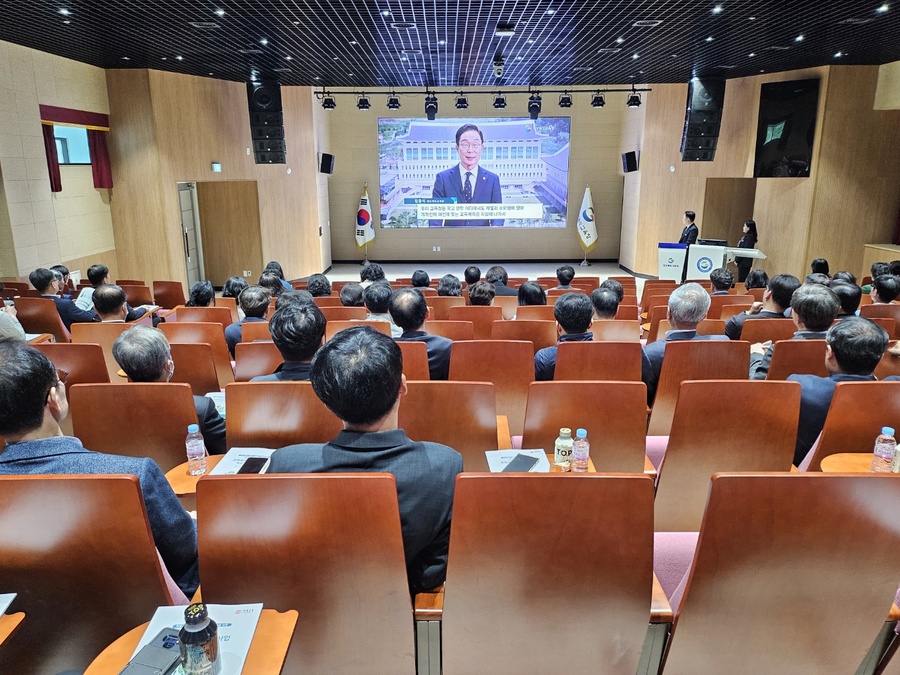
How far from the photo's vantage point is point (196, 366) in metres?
3.55

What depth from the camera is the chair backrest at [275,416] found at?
2.48m

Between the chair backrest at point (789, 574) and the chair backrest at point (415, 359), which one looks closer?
the chair backrest at point (789, 574)

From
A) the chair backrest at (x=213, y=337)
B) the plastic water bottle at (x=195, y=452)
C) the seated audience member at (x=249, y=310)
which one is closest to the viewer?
the plastic water bottle at (x=195, y=452)

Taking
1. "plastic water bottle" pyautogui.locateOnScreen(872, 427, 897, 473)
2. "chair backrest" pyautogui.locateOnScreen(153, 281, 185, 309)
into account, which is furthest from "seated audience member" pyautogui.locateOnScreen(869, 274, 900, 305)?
"chair backrest" pyautogui.locateOnScreen(153, 281, 185, 309)

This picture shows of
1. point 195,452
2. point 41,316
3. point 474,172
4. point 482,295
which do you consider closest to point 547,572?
point 195,452

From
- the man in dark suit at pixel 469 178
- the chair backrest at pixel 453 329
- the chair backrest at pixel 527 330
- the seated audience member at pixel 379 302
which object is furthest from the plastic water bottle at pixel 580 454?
the man in dark suit at pixel 469 178

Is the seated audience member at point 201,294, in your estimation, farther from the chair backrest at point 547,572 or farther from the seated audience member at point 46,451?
the chair backrest at point 547,572

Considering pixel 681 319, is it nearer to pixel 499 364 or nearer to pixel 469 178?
pixel 499 364

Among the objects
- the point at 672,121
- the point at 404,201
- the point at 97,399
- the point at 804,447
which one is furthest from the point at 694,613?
the point at 404,201

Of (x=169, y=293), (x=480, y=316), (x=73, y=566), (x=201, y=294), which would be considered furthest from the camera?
(x=169, y=293)

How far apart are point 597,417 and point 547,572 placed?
3.52ft

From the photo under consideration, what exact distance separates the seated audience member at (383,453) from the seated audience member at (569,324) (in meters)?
1.84

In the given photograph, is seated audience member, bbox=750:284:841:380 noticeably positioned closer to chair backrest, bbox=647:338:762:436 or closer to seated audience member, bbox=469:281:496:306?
chair backrest, bbox=647:338:762:436

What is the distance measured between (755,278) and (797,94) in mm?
4366
